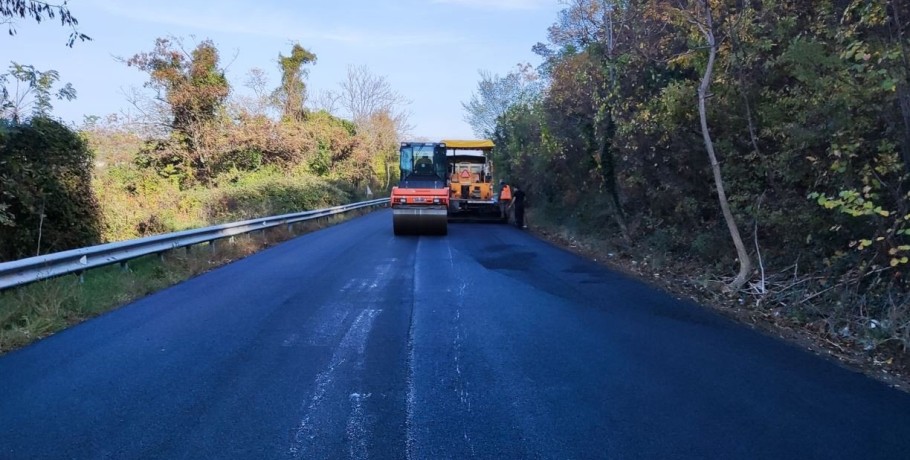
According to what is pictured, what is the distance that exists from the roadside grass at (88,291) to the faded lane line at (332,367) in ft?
11.2

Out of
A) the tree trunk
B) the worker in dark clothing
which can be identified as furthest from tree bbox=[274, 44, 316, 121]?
the tree trunk

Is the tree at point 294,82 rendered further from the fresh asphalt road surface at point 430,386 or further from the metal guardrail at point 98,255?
the fresh asphalt road surface at point 430,386

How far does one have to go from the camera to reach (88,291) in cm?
945

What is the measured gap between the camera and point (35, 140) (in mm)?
12250

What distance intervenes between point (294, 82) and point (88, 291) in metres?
37.8

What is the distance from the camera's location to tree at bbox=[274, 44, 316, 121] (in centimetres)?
4438

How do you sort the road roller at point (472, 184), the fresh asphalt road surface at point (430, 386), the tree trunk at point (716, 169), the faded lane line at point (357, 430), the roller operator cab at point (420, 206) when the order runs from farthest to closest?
the road roller at point (472, 184), the roller operator cab at point (420, 206), the tree trunk at point (716, 169), the fresh asphalt road surface at point (430, 386), the faded lane line at point (357, 430)

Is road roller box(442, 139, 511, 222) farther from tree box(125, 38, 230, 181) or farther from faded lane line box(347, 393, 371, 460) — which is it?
faded lane line box(347, 393, 371, 460)

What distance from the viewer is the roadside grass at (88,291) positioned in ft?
24.9

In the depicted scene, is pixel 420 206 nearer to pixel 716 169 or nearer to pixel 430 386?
pixel 716 169

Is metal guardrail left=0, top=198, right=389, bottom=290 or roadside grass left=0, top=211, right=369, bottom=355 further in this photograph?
metal guardrail left=0, top=198, right=389, bottom=290

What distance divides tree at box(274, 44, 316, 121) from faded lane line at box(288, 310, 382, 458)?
38268mm

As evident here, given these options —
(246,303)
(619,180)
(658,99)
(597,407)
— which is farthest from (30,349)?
(619,180)

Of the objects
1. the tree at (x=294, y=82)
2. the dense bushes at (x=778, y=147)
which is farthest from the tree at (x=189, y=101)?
the dense bushes at (x=778, y=147)
